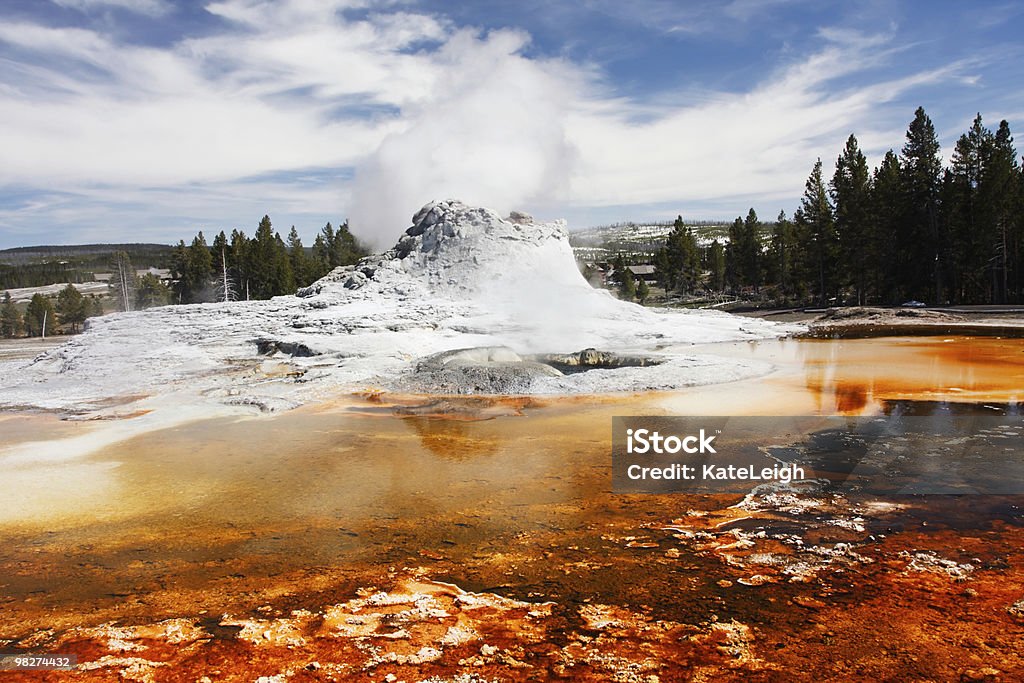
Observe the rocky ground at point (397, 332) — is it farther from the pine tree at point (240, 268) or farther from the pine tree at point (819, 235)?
the pine tree at point (240, 268)

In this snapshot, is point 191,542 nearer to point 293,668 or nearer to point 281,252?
point 293,668

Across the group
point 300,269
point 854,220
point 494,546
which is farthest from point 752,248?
point 494,546

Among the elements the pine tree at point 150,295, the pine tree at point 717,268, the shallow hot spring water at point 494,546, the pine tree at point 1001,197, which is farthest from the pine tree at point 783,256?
the pine tree at point 150,295

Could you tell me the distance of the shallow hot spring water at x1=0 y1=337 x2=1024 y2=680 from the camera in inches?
172

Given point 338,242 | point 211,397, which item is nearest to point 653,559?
point 211,397

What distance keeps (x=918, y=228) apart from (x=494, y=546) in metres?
A: 41.3

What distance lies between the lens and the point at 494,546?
5.85 meters

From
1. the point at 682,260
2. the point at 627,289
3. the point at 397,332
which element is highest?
the point at 682,260

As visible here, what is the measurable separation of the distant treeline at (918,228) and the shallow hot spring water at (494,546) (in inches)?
1188

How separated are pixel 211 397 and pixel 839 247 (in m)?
41.6

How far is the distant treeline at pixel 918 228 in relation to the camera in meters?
33.2

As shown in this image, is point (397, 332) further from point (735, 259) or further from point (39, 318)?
point (39, 318)

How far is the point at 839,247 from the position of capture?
137 ft

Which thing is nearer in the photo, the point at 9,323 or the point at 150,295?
the point at 9,323
